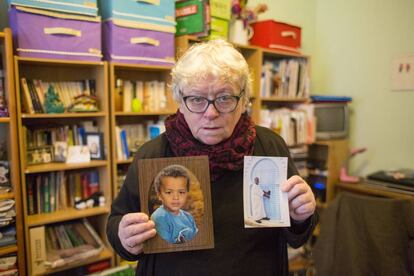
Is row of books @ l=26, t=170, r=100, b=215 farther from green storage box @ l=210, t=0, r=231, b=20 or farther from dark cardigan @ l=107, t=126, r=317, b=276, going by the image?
green storage box @ l=210, t=0, r=231, b=20

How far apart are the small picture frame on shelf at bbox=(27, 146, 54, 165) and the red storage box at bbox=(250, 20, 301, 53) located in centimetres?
176

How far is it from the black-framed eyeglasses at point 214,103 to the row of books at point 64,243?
4.41 feet

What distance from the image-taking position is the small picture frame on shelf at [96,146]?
206 cm

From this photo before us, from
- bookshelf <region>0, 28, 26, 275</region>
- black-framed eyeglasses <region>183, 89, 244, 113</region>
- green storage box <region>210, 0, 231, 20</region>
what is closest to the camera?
black-framed eyeglasses <region>183, 89, 244, 113</region>

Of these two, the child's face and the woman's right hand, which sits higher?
the child's face

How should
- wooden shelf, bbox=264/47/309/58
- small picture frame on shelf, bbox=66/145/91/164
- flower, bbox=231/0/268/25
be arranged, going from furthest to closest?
1. wooden shelf, bbox=264/47/309/58
2. flower, bbox=231/0/268/25
3. small picture frame on shelf, bbox=66/145/91/164

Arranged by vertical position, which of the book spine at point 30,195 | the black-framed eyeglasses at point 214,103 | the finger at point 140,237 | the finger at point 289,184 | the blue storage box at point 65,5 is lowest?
the book spine at point 30,195

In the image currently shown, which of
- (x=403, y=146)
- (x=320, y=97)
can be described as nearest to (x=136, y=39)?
(x=320, y=97)

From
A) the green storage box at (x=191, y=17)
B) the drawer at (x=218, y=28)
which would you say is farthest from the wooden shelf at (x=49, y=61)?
the drawer at (x=218, y=28)

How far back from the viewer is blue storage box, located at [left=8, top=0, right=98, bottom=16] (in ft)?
5.61

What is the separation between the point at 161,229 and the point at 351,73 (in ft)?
8.96

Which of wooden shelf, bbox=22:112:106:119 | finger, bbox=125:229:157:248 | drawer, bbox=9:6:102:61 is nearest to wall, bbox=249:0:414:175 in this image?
drawer, bbox=9:6:102:61

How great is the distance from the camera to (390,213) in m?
1.82

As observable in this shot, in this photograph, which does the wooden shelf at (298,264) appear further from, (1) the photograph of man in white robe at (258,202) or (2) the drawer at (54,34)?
(2) the drawer at (54,34)
